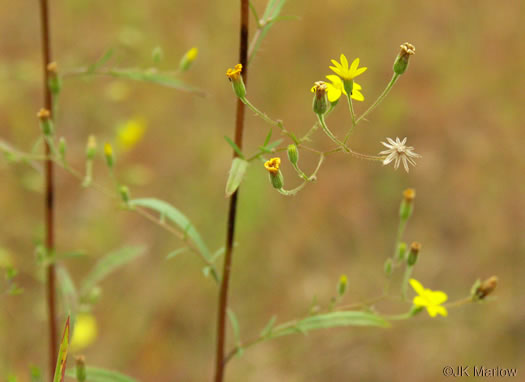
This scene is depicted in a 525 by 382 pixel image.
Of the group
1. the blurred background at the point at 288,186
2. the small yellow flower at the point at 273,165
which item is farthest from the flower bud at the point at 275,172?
the blurred background at the point at 288,186

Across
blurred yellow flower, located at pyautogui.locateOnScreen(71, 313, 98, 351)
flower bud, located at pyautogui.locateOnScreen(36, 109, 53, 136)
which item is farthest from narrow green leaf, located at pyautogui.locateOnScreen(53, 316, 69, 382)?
blurred yellow flower, located at pyautogui.locateOnScreen(71, 313, 98, 351)

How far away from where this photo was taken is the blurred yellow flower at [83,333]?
3828 mm

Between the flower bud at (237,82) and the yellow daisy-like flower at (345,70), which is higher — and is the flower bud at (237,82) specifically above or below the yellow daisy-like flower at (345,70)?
below

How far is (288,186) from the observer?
16.0 feet

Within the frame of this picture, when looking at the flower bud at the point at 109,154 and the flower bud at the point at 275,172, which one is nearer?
the flower bud at the point at 275,172

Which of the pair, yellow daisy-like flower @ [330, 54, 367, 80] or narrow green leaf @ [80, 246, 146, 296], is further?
narrow green leaf @ [80, 246, 146, 296]

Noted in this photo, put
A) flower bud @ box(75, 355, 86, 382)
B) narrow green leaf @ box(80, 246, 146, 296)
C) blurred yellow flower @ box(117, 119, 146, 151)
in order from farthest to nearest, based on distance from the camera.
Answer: blurred yellow flower @ box(117, 119, 146, 151)
narrow green leaf @ box(80, 246, 146, 296)
flower bud @ box(75, 355, 86, 382)

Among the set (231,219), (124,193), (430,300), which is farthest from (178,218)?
(430,300)

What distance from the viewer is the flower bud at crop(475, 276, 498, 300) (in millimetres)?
1850

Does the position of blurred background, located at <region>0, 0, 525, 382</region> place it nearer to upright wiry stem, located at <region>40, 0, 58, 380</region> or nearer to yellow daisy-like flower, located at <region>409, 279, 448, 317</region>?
upright wiry stem, located at <region>40, 0, 58, 380</region>

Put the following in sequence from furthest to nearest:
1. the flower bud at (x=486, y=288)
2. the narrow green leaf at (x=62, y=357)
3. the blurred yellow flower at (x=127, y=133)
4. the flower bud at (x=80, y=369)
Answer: the blurred yellow flower at (x=127, y=133)
the flower bud at (x=486, y=288)
the flower bud at (x=80, y=369)
the narrow green leaf at (x=62, y=357)

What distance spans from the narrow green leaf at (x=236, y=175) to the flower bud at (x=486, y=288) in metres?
0.91

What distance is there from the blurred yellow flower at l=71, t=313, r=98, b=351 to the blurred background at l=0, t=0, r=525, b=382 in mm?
137

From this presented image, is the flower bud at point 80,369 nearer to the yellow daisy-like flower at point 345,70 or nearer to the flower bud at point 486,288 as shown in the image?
the yellow daisy-like flower at point 345,70
